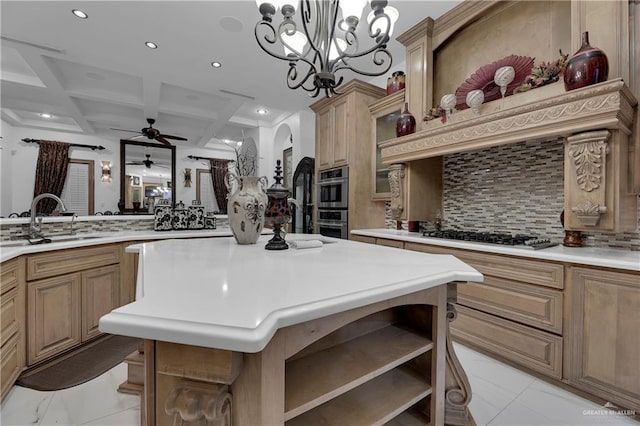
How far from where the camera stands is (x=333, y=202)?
3.65 m

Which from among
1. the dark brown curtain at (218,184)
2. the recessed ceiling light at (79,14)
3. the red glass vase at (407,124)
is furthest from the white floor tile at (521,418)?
the dark brown curtain at (218,184)

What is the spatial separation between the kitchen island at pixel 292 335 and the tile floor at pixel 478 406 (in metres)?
0.58

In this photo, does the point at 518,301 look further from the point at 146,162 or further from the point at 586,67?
the point at 146,162

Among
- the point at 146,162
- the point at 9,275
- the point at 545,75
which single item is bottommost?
the point at 9,275

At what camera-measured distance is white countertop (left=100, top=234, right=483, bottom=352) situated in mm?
514

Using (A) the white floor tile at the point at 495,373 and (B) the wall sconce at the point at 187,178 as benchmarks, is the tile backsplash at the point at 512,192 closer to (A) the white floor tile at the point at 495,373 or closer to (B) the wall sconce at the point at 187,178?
(A) the white floor tile at the point at 495,373

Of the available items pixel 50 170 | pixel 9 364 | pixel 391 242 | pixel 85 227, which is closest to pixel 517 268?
pixel 391 242

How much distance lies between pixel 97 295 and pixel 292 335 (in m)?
2.51

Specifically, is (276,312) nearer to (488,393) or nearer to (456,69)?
(488,393)

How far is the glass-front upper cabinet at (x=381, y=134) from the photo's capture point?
3.28 meters

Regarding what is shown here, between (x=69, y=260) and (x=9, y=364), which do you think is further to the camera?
(x=69, y=260)

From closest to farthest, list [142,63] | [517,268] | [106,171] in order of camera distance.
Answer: [517,268] < [142,63] < [106,171]

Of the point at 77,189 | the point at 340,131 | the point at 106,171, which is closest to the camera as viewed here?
the point at 340,131

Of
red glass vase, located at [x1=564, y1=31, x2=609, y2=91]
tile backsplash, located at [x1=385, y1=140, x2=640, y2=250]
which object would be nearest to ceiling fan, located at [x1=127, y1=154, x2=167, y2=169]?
tile backsplash, located at [x1=385, y1=140, x2=640, y2=250]
